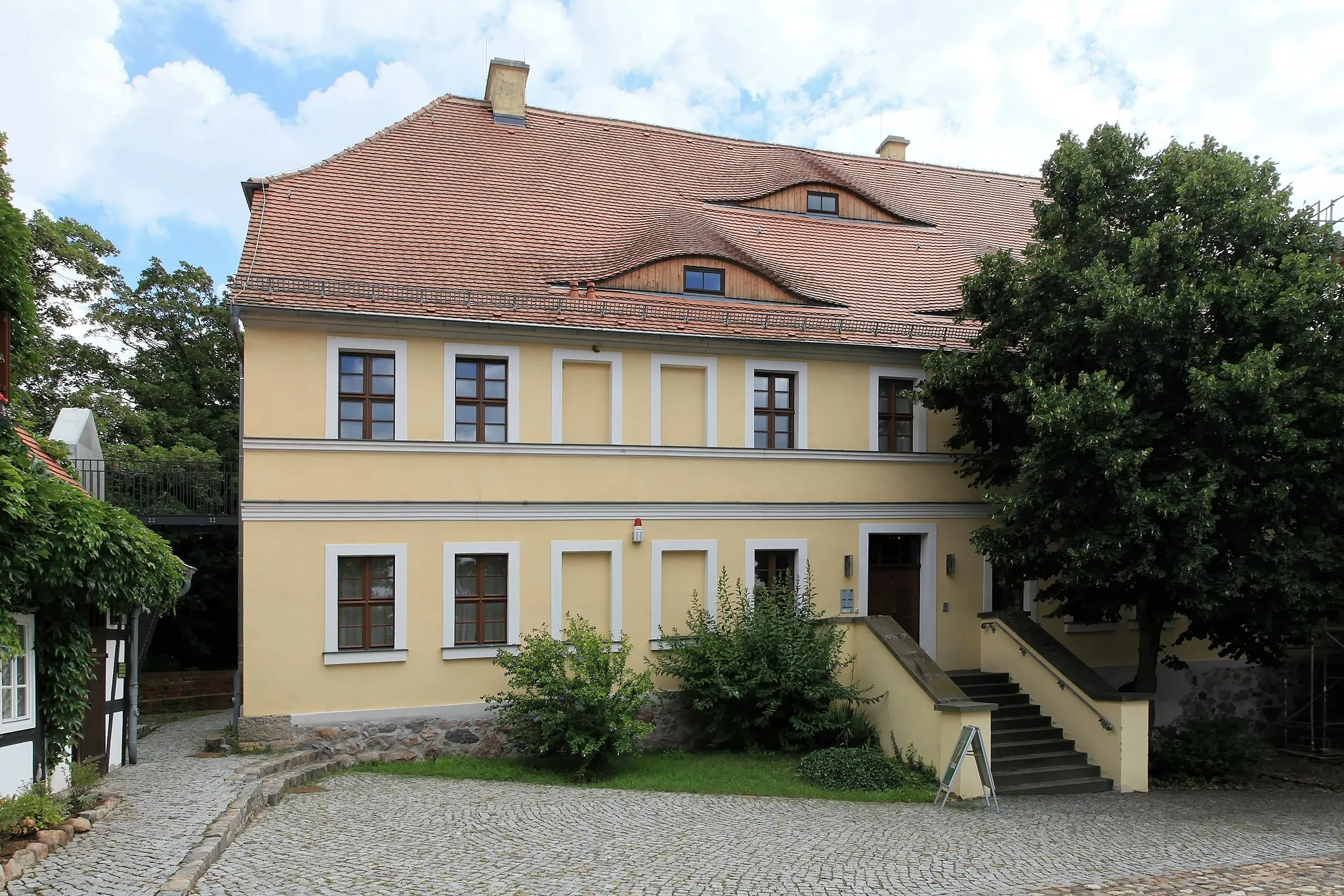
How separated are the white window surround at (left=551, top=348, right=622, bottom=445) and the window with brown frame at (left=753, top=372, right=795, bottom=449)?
7.79 ft

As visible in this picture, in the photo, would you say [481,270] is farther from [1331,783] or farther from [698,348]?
[1331,783]

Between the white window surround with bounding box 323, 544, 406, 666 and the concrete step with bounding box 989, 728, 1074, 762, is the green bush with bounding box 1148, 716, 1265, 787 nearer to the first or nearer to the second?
the concrete step with bounding box 989, 728, 1074, 762

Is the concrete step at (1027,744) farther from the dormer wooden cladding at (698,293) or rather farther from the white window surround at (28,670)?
the white window surround at (28,670)

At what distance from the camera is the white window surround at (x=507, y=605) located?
1436 cm

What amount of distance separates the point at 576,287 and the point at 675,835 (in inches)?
351

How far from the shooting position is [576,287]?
16062 mm

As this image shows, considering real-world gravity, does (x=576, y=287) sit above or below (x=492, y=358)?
above

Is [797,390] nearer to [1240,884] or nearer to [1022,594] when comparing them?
[1022,594]

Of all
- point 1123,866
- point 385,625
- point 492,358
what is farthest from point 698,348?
point 1123,866

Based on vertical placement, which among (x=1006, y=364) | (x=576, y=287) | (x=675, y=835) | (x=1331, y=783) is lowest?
(x=1331, y=783)

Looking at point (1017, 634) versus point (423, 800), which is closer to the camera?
point (423, 800)

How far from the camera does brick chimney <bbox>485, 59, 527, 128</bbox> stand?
1964 cm

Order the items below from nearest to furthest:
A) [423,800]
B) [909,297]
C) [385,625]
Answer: [423,800]
[385,625]
[909,297]

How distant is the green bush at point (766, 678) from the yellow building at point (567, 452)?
0.69 metres
